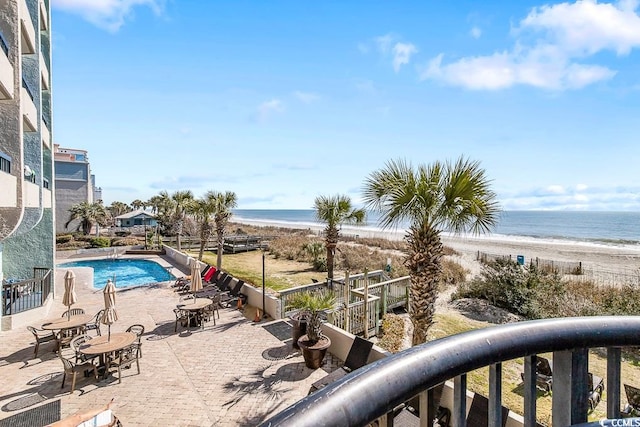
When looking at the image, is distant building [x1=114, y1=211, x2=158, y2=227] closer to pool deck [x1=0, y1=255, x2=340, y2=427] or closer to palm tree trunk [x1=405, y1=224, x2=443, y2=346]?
pool deck [x1=0, y1=255, x2=340, y2=427]

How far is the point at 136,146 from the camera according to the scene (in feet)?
84.7

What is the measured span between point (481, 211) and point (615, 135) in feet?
75.8

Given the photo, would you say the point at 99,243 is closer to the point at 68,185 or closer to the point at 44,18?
the point at 68,185

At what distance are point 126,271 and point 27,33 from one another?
1799cm

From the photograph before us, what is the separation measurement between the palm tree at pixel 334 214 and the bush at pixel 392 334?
→ 5.31m

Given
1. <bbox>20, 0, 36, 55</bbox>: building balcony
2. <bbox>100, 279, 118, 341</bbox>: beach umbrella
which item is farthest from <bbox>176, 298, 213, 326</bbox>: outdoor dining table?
<bbox>20, 0, 36, 55</bbox>: building balcony

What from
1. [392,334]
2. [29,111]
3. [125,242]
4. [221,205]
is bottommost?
[392,334]

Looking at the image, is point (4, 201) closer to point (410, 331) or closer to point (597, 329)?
point (597, 329)

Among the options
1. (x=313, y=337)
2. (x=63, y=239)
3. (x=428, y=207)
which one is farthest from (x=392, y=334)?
(x=63, y=239)

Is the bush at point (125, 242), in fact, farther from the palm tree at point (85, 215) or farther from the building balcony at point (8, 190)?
the building balcony at point (8, 190)

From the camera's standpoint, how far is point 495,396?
1129mm

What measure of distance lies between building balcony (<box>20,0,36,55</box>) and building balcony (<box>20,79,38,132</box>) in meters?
1.68

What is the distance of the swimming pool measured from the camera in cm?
2144

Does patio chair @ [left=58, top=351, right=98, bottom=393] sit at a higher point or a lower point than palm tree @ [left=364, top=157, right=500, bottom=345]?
lower
